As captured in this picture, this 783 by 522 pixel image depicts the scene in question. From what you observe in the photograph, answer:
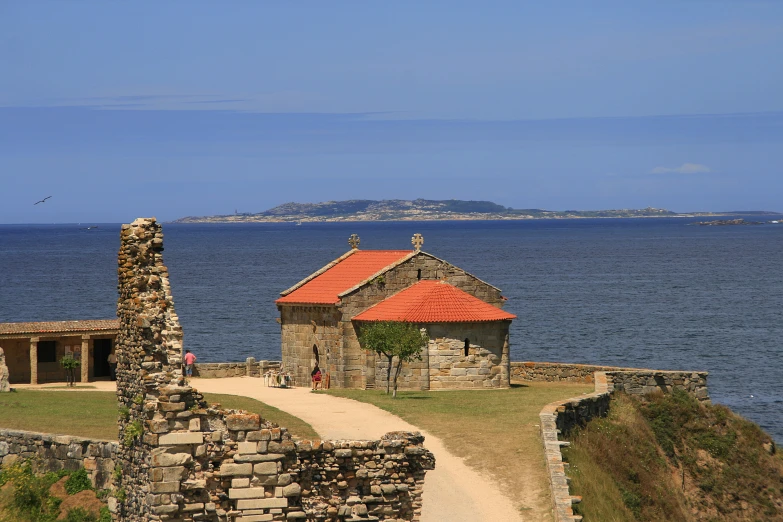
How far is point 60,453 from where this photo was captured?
990 inches

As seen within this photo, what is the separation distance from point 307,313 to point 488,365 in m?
7.57

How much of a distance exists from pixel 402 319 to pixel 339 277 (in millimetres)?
5969

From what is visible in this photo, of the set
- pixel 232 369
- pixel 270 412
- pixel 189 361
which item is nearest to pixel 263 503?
pixel 270 412

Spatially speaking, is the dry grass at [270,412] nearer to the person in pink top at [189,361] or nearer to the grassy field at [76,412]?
the grassy field at [76,412]

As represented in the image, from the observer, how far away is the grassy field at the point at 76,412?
27.8 meters

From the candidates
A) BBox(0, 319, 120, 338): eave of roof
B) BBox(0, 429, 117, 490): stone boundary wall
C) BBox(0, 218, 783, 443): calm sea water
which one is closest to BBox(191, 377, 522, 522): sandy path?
BBox(0, 319, 120, 338): eave of roof

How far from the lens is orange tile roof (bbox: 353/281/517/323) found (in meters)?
39.4

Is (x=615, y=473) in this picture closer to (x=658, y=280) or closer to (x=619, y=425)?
(x=619, y=425)

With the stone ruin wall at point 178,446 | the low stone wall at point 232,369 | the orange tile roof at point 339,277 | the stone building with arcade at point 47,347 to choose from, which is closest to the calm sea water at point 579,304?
the low stone wall at point 232,369

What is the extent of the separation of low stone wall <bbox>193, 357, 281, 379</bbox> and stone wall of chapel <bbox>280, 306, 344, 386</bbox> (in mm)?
1322

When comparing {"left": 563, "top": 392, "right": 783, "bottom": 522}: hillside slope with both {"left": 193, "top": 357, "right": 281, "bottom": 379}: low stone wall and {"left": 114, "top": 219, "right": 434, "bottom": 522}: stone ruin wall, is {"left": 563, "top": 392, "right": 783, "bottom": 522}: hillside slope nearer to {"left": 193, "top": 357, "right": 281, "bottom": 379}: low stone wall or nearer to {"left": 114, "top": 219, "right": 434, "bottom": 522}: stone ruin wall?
{"left": 114, "top": 219, "right": 434, "bottom": 522}: stone ruin wall

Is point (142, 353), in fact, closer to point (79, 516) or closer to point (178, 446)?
point (178, 446)

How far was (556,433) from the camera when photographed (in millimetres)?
26984

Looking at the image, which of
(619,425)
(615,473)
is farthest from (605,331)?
(615,473)
